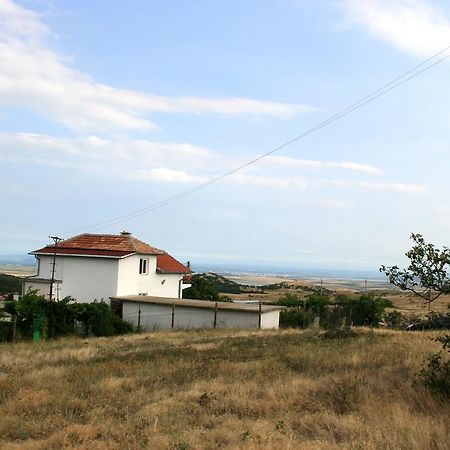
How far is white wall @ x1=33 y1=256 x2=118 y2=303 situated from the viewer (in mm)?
34594

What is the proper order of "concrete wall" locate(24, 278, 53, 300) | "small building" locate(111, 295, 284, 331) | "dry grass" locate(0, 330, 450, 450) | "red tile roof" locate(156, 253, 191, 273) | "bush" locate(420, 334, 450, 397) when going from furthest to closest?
"red tile roof" locate(156, 253, 191, 273)
"concrete wall" locate(24, 278, 53, 300)
"small building" locate(111, 295, 284, 331)
"bush" locate(420, 334, 450, 397)
"dry grass" locate(0, 330, 450, 450)

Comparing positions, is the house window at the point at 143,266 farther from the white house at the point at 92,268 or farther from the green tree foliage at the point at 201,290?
the green tree foliage at the point at 201,290

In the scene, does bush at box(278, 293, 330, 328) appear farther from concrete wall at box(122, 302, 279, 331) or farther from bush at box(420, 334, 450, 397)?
bush at box(420, 334, 450, 397)

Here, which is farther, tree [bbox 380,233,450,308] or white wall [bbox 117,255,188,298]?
white wall [bbox 117,255,188,298]

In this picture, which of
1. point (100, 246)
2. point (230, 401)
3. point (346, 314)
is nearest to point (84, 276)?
point (100, 246)

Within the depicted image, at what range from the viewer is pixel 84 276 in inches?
1379

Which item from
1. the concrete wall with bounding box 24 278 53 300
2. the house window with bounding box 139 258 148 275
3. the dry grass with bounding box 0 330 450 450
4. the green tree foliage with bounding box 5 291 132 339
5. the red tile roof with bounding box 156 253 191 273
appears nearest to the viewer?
the dry grass with bounding box 0 330 450 450

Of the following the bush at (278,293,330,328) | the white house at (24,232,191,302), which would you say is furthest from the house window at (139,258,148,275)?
the bush at (278,293,330,328)

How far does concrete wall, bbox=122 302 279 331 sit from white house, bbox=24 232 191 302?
2.21 metres

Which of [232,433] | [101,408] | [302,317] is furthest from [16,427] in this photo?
[302,317]

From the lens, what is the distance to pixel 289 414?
8.89 meters

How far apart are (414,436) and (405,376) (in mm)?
4493

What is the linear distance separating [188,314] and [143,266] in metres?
7.08

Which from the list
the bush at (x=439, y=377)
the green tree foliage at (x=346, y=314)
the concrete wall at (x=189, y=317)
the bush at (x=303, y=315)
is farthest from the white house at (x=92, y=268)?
the bush at (x=439, y=377)
